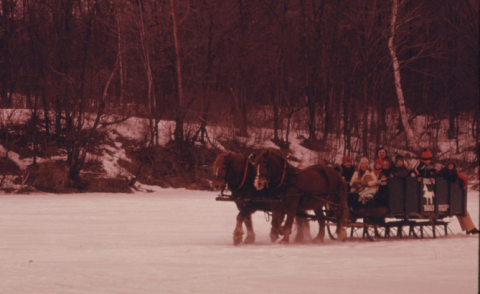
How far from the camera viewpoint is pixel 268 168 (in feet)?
42.1

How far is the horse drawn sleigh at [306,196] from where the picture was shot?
12727 mm

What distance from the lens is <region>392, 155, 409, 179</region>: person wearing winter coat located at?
13.8m

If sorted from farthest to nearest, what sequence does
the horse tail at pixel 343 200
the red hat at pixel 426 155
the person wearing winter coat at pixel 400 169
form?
the red hat at pixel 426 155 < the person wearing winter coat at pixel 400 169 < the horse tail at pixel 343 200

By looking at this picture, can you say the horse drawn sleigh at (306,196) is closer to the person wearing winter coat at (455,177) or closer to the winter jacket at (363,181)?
the person wearing winter coat at (455,177)

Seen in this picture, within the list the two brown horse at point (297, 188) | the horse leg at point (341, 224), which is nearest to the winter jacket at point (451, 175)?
the two brown horse at point (297, 188)

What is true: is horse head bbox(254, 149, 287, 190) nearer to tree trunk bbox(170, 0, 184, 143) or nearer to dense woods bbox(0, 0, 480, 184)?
dense woods bbox(0, 0, 480, 184)

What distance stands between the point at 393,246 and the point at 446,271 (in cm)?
273

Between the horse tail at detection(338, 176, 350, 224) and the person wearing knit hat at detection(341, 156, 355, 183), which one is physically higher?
the person wearing knit hat at detection(341, 156, 355, 183)

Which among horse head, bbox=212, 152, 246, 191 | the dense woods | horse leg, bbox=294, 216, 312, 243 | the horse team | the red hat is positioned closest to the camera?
horse head, bbox=212, 152, 246, 191

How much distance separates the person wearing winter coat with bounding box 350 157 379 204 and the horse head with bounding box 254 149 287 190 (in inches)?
70.1

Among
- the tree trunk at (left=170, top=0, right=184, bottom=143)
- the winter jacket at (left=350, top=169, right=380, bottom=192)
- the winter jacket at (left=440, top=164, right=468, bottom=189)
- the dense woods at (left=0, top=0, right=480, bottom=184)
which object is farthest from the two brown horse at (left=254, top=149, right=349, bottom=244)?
the tree trunk at (left=170, top=0, right=184, bottom=143)

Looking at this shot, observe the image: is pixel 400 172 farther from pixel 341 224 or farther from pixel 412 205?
pixel 341 224

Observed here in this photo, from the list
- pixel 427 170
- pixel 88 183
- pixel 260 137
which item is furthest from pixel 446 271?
pixel 260 137

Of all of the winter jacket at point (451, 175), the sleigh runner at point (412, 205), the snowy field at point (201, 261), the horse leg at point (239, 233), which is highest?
the winter jacket at point (451, 175)
